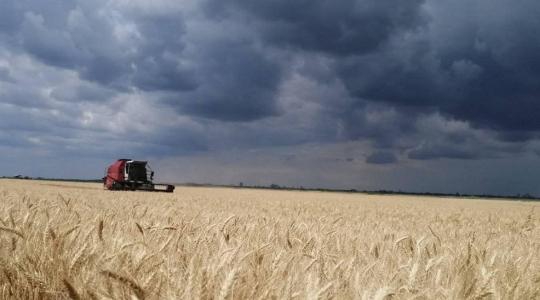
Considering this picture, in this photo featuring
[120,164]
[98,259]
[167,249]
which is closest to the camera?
[98,259]

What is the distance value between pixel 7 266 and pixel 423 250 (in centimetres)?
270

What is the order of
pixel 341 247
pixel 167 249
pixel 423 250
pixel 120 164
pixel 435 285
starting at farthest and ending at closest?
pixel 120 164
pixel 341 247
pixel 423 250
pixel 167 249
pixel 435 285

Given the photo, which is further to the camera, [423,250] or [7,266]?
[423,250]

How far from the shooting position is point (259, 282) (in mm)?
1848

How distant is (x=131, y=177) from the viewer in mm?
33312

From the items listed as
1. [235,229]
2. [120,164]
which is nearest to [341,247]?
[235,229]

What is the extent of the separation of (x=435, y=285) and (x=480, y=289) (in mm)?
249

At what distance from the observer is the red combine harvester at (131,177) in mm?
32438

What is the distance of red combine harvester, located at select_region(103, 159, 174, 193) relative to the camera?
3244 centimetres

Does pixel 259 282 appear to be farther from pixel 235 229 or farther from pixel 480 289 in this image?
pixel 235 229

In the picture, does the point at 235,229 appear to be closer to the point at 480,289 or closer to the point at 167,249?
the point at 167,249

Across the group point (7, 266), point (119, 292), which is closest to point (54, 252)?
point (7, 266)

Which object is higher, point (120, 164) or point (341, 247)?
point (120, 164)

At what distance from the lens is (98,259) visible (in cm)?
229
